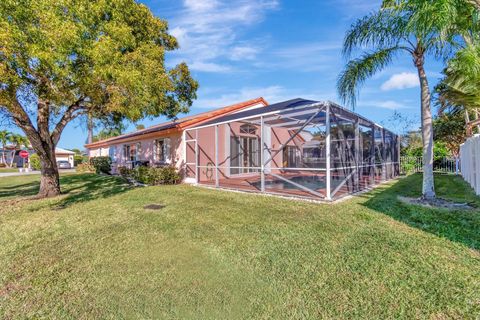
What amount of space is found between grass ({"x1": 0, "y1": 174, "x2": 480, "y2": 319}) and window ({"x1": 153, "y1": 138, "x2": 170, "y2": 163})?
820 centimetres

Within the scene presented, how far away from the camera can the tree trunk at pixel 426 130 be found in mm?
6852

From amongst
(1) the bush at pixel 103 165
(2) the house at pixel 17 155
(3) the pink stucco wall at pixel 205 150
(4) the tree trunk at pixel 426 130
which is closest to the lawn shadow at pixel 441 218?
(4) the tree trunk at pixel 426 130

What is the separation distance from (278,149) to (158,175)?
621cm

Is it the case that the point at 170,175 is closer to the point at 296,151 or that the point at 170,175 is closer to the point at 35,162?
the point at 296,151

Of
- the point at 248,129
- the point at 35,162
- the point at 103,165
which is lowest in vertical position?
the point at 103,165

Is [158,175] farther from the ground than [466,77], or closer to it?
closer to it

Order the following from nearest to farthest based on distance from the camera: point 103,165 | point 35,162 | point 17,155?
1. point 103,165
2. point 35,162
3. point 17,155

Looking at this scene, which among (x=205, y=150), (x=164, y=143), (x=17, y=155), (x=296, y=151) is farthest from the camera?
(x=17, y=155)

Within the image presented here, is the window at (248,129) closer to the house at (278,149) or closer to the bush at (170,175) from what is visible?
the house at (278,149)

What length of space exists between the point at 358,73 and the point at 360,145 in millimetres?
3882

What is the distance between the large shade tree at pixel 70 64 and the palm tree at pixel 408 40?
6.67 meters

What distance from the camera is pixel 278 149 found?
39.1 ft

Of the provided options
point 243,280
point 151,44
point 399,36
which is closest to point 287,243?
point 243,280

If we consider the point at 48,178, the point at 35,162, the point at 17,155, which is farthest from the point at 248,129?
the point at 17,155
